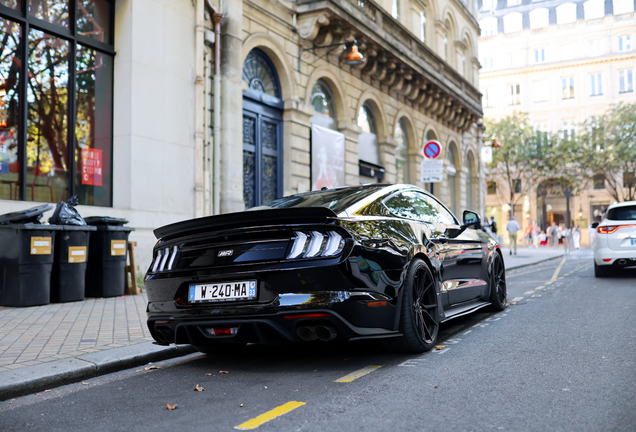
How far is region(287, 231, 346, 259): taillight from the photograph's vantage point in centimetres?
418

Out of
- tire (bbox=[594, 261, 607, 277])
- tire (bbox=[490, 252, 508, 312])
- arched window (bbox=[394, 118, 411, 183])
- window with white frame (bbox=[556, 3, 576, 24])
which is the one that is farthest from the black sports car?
window with white frame (bbox=[556, 3, 576, 24])

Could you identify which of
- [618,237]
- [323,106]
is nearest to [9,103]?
[323,106]

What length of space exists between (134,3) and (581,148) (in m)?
43.5

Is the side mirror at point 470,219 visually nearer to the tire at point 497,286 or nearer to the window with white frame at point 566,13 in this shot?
the tire at point 497,286

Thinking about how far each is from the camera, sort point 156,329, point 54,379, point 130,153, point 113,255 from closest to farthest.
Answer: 1. point 54,379
2. point 156,329
3. point 113,255
4. point 130,153

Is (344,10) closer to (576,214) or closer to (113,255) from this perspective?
(113,255)

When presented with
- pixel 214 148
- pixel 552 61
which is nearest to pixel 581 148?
pixel 552 61

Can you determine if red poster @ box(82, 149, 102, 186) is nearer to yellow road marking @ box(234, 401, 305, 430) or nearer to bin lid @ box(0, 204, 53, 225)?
bin lid @ box(0, 204, 53, 225)

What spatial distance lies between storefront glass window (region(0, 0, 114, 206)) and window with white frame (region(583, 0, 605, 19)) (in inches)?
2356

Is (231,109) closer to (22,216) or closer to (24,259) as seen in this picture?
(22,216)

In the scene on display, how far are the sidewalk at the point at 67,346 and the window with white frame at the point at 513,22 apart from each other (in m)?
63.6

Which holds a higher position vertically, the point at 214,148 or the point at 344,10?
the point at 344,10

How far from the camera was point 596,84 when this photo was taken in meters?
58.5

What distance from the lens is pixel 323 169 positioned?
55.1 feet
